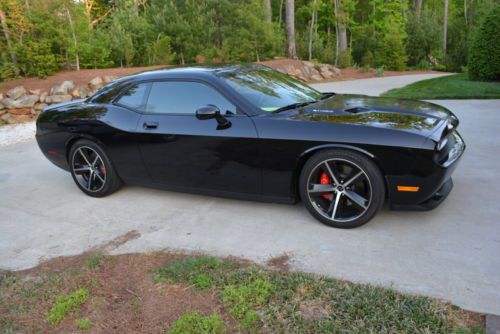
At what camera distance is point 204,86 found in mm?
4195

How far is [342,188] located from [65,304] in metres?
2.25

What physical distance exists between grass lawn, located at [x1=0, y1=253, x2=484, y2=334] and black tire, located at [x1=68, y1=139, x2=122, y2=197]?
1684 millimetres

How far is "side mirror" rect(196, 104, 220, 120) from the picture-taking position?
3895mm

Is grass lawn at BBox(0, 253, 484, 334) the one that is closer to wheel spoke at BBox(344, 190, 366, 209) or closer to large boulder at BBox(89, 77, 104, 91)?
wheel spoke at BBox(344, 190, 366, 209)

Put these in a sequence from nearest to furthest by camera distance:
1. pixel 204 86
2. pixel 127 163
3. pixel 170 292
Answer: pixel 170 292 < pixel 204 86 < pixel 127 163

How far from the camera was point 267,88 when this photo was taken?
4359 mm

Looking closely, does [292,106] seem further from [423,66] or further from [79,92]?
[423,66]

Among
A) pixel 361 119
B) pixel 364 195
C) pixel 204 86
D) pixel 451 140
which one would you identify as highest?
pixel 204 86

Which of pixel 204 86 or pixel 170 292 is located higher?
pixel 204 86

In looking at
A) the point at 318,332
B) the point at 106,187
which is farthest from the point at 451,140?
the point at 106,187

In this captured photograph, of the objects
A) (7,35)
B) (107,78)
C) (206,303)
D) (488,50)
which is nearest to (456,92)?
(488,50)

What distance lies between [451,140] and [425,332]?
2.09 metres

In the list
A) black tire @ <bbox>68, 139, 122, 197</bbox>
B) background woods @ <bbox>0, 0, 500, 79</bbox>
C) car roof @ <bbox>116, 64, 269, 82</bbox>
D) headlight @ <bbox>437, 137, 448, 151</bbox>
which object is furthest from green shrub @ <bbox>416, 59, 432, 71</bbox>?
black tire @ <bbox>68, 139, 122, 197</bbox>

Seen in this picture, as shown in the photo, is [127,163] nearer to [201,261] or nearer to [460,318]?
[201,261]
